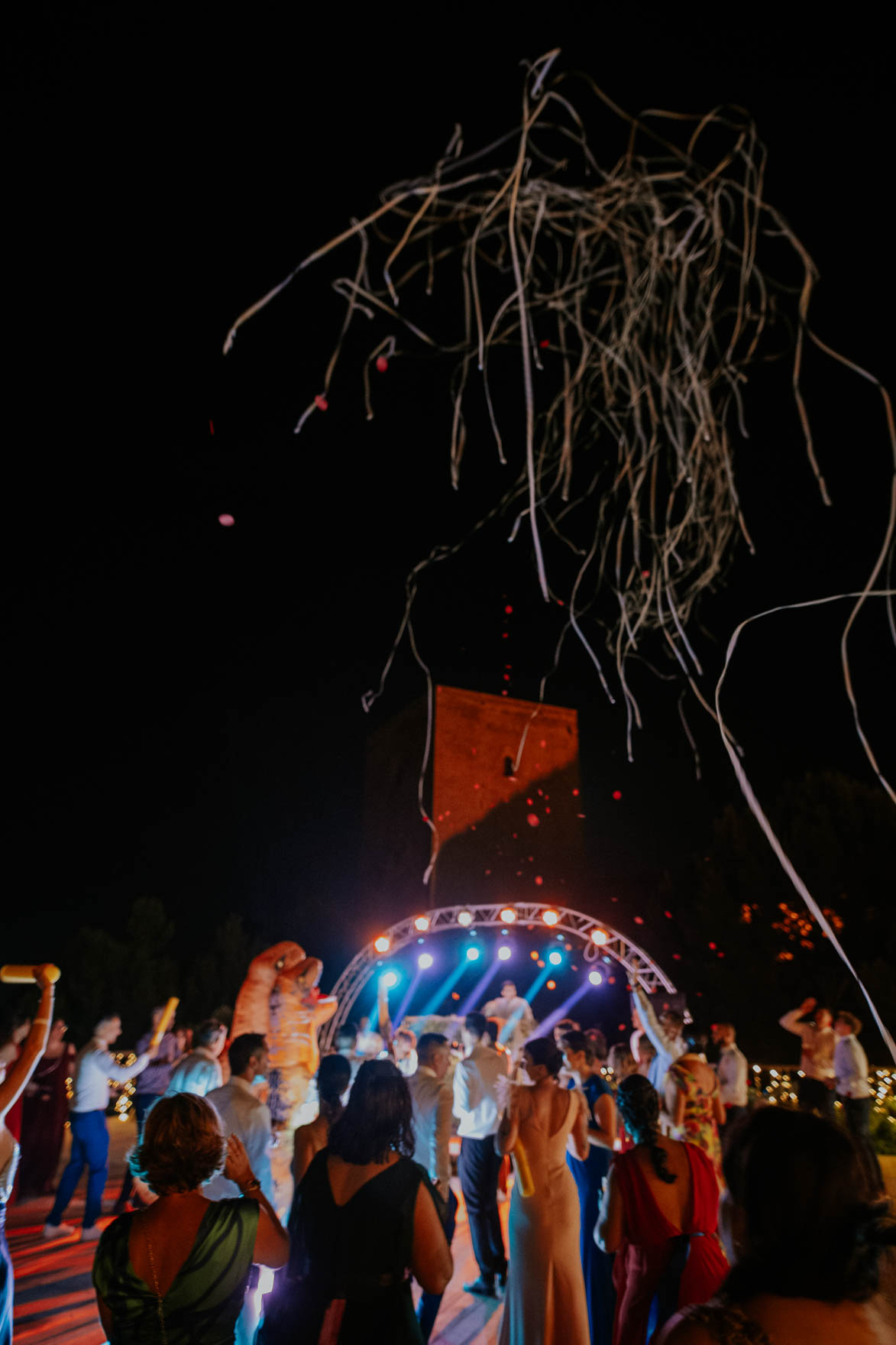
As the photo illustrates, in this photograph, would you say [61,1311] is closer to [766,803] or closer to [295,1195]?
[295,1195]

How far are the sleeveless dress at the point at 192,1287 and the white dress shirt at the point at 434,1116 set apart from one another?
105 inches

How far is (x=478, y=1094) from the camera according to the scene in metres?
5.12

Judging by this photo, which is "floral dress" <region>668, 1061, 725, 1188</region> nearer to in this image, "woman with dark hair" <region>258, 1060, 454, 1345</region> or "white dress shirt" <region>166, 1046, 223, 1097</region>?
"white dress shirt" <region>166, 1046, 223, 1097</region>

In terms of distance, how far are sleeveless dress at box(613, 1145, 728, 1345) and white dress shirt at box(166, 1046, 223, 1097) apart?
222 centimetres

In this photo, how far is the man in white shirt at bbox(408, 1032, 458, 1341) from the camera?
4.39 m

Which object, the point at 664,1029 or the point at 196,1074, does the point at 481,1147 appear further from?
the point at 196,1074

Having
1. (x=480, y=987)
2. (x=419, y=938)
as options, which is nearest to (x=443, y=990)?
→ (x=480, y=987)

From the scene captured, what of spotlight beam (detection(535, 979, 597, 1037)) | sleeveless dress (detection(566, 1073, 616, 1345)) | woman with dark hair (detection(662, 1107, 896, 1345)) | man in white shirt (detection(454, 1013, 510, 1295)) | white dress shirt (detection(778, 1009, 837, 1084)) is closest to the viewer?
woman with dark hair (detection(662, 1107, 896, 1345))

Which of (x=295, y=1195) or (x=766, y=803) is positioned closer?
(x=295, y=1195)

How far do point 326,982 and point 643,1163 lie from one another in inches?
971

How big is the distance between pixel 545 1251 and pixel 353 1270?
6.54ft

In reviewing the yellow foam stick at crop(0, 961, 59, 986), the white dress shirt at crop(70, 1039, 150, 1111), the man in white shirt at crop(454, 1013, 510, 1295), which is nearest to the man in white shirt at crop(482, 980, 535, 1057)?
the man in white shirt at crop(454, 1013, 510, 1295)

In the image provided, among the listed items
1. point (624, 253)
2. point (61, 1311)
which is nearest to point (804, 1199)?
point (624, 253)

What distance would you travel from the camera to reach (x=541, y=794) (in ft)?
80.5
